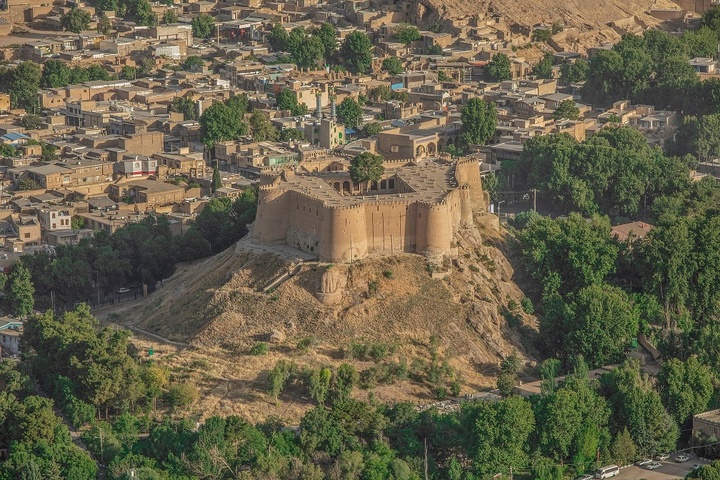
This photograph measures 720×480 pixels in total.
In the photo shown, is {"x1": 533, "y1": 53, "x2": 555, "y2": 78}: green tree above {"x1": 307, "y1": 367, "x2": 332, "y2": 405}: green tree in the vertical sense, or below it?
below

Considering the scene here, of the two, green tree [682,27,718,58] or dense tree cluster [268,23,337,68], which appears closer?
dense tree cluster [268,23,337,68]

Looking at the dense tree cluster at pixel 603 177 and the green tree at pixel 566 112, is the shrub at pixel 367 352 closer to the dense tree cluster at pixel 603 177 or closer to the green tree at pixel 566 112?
the dense tree cluster at pixel 603 177

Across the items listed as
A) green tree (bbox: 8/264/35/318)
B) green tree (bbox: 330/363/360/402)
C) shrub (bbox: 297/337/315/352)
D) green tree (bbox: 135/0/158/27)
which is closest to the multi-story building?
green tree (bbox: 8/264/35/318)

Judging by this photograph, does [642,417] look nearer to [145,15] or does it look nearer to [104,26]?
[104,26]

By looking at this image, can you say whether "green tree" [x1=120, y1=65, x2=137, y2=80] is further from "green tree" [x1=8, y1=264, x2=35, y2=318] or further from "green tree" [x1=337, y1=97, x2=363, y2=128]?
"green tree" [x1=8, y1=264, x2=35, y2=318]

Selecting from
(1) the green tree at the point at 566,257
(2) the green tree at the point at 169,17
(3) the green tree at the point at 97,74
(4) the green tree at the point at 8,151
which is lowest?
(2) the green tree at the point at 169,17

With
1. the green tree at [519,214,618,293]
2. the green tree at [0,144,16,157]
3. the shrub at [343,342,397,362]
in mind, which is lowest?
the green tree at [0,144,16,157]

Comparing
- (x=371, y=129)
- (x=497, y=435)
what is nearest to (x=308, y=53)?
(x=371, y=129)

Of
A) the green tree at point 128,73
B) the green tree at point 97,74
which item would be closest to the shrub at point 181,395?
the green tree at point 97,74
